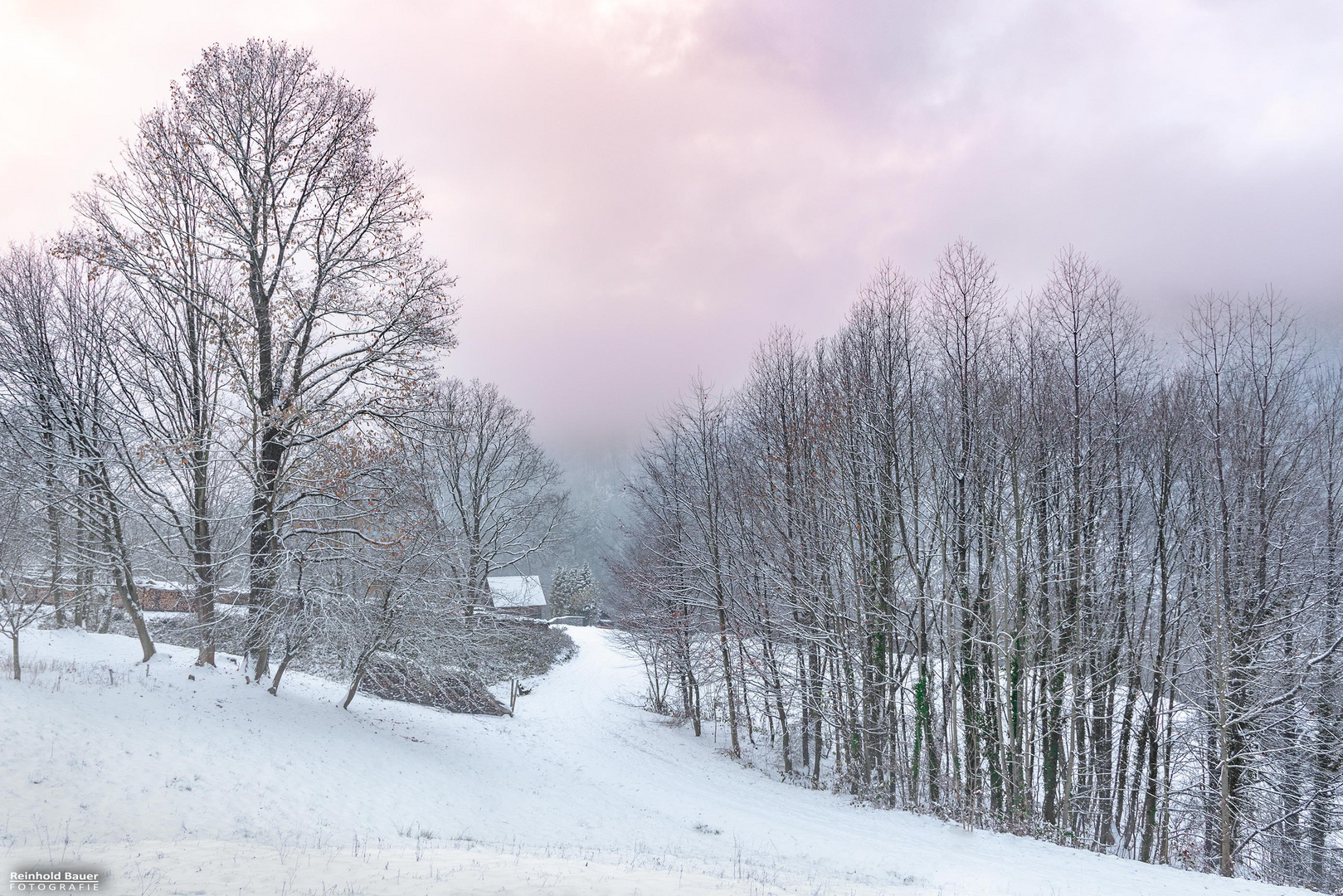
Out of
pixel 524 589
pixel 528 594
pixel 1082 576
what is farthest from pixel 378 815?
pixel 528 594

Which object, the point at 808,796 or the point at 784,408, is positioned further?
the point at 784,408

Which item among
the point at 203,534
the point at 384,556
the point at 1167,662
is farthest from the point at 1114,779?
the point at 203,534

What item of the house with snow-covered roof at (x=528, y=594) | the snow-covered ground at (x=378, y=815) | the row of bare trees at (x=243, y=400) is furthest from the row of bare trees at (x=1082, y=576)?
the house with snow-covered roof at (x=528, y=594)

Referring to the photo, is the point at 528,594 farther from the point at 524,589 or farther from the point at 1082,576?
the point at 1082,576

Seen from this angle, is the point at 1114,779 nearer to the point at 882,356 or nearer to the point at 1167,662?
the point at 1167,662

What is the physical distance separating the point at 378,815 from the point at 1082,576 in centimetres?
1476

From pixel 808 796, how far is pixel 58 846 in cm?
1398

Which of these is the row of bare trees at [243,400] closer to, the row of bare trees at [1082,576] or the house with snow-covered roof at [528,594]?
the row of bare trees at [1082,576]

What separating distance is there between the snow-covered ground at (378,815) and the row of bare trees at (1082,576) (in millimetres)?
3067

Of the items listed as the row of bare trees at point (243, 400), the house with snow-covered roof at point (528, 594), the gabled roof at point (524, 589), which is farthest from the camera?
the gabled roof at point (524, 589)

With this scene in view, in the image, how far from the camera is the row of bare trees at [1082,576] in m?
12.5

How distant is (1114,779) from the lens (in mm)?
14117

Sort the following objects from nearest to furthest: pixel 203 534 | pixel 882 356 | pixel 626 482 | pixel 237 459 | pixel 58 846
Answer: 1. pixel 58 846
2. pixel 237 459
3. pixel 203 534
4. pixel 882 356
5. pixel 626 482

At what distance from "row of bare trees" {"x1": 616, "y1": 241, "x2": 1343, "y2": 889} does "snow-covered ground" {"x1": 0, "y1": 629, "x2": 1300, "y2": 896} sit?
10.1 feet
